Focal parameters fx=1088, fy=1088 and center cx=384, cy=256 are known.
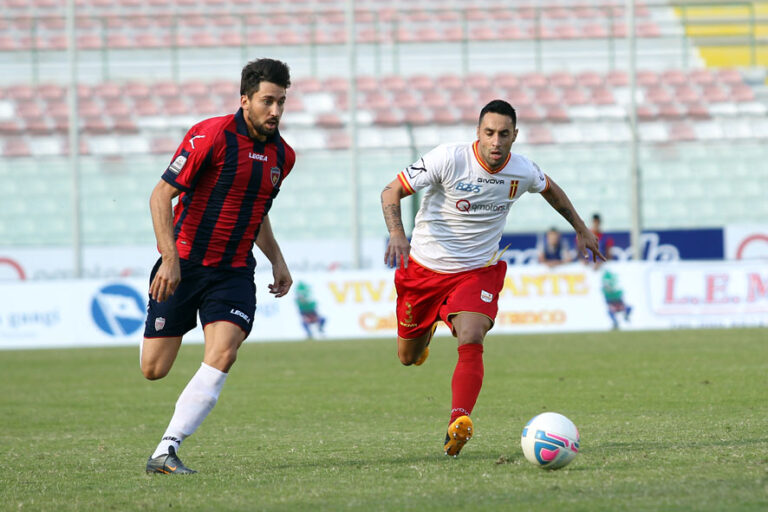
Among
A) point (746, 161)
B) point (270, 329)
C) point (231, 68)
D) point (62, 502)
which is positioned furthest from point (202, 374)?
point (231, 68)

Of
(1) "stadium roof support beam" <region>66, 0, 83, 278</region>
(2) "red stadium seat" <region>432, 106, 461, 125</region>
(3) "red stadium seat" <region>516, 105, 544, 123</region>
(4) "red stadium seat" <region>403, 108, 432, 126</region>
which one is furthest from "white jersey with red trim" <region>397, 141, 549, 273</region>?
(4) "red stadium seat" <region>403, 108, 432, 126</region>

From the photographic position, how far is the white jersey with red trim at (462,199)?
7.11 metres

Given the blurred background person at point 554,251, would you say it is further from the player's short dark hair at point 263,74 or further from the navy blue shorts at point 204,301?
the player's short dark hair at point 263,74

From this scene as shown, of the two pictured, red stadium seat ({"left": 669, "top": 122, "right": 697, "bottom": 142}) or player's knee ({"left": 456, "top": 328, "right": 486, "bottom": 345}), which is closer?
player's knee ({"left": 456, "top": 328, "right": 486, "bottom": 345})

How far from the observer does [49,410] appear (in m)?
10.3

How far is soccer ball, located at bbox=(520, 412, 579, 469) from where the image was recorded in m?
5.73

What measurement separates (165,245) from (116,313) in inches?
557

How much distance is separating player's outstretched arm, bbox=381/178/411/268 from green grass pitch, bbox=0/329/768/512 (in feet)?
3.89

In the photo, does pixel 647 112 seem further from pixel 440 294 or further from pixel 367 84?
pixel 440 294

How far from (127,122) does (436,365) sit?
16.4 m

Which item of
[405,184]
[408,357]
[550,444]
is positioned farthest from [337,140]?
[550,444]

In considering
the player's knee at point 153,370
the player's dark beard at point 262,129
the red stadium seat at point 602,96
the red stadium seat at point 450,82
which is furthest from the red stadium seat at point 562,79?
the player's knee at point 153,370

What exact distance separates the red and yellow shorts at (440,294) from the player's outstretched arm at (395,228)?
21.2 inches

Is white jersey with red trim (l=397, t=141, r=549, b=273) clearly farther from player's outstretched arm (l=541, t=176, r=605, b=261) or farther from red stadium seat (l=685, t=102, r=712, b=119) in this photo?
red stadium seat (l=685, t=102, r=712, b=119)
